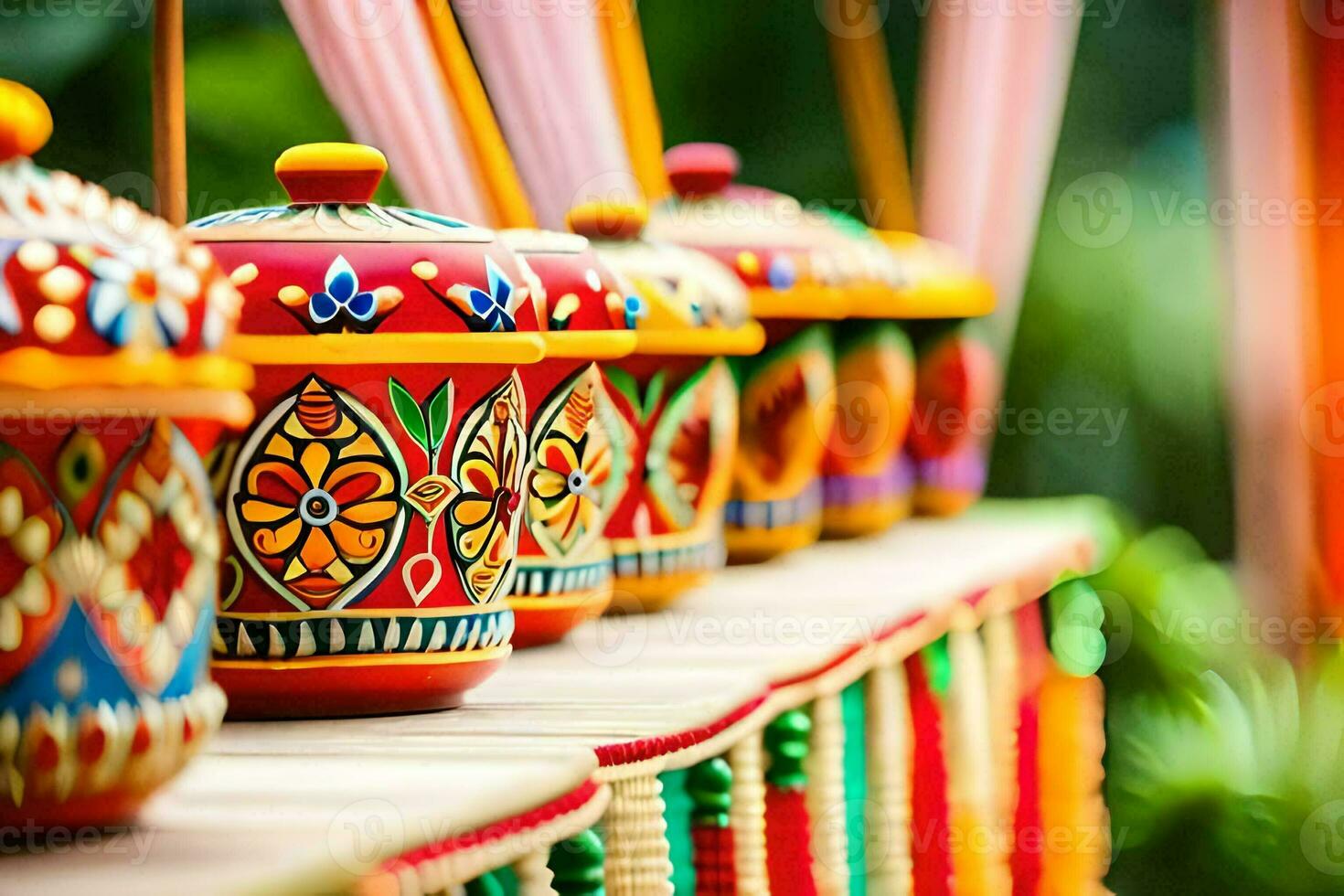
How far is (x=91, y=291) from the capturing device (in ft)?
1.87

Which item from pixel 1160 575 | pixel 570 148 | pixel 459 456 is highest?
pixel 570 148

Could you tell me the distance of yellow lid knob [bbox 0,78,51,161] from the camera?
0.59 metres

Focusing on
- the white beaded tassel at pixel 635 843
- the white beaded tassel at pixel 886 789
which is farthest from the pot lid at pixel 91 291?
the white beaded tassel at pixel 886 789

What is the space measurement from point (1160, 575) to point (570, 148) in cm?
114

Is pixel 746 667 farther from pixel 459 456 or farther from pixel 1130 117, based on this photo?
pixel 1130 117

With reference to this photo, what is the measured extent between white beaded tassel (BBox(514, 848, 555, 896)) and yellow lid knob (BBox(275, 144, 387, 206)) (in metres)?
0.33

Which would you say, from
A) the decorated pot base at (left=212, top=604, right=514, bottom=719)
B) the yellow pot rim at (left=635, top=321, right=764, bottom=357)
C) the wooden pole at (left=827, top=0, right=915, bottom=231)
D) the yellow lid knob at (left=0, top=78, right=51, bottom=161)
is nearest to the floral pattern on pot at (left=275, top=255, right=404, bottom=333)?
the decorated pot base at (left=212, top=604, right=514, bottom=719)

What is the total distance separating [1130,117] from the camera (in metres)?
2.69

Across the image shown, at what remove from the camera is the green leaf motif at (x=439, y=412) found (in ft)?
2.71

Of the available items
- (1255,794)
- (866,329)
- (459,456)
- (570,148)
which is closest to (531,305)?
(459,456)

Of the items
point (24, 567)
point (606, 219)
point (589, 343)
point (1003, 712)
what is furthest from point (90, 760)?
point (1003, 712)

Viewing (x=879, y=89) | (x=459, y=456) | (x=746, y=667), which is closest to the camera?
(x=459, y=456)

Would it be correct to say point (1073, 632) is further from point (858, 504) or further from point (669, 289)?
point (669, 289)

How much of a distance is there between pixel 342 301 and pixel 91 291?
0.25 m
